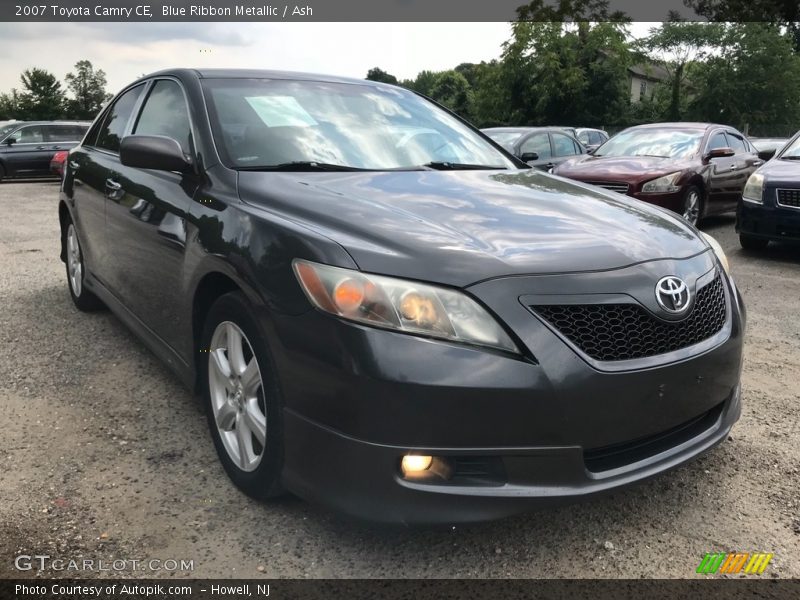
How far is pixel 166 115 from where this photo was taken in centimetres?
353

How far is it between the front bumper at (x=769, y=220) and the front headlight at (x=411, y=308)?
6.21 m

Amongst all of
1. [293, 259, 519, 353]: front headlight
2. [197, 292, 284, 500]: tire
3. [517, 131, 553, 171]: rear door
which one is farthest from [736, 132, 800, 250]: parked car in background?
[197, 292, 284, 500]: tire

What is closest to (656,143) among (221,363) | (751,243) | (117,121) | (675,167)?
(675,167)

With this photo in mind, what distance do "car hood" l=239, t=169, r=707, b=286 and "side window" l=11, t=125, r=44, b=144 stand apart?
1789cm

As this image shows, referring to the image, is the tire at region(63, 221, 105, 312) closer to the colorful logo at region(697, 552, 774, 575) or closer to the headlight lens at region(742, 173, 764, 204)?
the colorful logo at region(697, 552, 774, 575)

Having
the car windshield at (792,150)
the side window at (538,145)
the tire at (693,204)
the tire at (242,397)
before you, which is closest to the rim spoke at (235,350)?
the tire at (242,397)

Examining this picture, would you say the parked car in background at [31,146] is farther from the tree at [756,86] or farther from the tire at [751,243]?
the tree at [756,86]

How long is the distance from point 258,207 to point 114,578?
4.21 feet

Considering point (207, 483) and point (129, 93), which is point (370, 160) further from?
point (129, 93)

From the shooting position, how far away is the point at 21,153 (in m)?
17.8

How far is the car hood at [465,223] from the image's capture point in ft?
6.91

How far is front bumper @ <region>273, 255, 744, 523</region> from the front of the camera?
194 cm

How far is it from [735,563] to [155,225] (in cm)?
264

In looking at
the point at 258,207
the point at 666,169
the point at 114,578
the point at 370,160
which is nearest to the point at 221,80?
the point at 370,160
